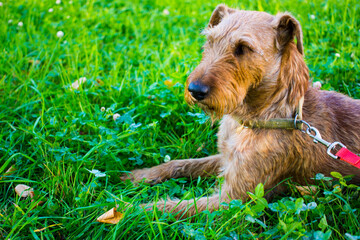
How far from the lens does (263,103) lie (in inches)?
90.8

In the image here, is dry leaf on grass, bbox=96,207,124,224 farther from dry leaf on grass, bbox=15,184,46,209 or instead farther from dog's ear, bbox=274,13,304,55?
dog's ear, bbox=274,13,304,55

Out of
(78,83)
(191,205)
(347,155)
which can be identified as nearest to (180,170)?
(191,205)

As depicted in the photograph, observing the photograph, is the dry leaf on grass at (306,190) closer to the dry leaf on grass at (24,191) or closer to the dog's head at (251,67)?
the dog's head at (251,67)

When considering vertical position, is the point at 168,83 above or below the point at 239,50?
below

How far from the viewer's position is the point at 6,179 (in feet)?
8.08

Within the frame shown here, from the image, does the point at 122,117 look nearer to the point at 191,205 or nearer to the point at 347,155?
the point at 191,205

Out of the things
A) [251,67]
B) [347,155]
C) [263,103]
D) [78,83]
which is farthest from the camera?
[78,83]

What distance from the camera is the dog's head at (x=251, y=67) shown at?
2.15 meters

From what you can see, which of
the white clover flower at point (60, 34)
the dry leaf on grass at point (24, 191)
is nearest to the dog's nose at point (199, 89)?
the dry leaf on grass at point (24, 191)

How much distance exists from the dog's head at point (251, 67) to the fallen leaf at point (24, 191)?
1334mm

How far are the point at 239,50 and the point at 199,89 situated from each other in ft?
1.45

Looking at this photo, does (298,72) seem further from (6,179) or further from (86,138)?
(6,179)

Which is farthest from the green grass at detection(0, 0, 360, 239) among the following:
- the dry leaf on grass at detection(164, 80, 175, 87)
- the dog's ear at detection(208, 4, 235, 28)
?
the dog's ear at detection(208, 4, 235, 28)

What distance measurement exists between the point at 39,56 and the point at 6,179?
2131 mm
